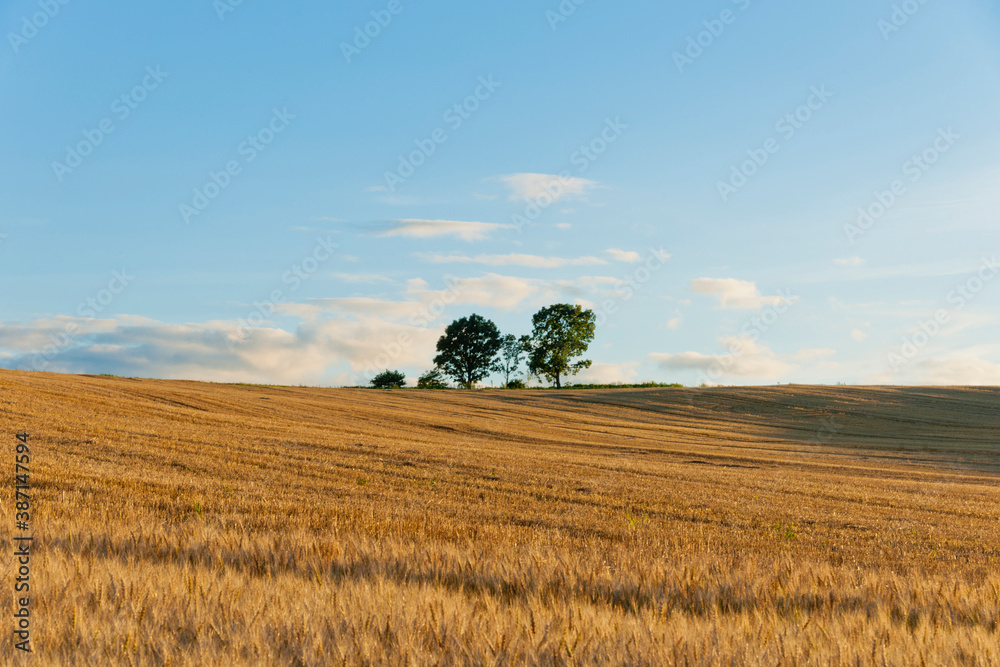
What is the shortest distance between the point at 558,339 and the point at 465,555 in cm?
8330

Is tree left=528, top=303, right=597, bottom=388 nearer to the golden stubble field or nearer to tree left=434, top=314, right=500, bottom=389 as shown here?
tree left=434, top=314, right=500, bottom=389

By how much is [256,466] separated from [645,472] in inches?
391

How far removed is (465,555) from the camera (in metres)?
6.17

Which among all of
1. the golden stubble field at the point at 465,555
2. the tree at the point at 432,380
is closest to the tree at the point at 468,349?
the tree at the point at 432,380

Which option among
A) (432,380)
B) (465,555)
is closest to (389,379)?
(432,380)

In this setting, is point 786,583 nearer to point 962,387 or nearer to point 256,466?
point 256,466

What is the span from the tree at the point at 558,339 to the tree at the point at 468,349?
22.1 ft

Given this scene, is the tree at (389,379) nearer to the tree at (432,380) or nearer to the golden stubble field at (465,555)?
the tree at (432,380)

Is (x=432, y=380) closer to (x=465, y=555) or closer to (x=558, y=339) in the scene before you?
(x=558, y=339)

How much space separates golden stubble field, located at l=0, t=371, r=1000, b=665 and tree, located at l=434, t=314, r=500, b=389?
66.3 metres

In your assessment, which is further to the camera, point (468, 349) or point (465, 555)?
point (468, 349)

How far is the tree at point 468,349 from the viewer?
9319 centimetres

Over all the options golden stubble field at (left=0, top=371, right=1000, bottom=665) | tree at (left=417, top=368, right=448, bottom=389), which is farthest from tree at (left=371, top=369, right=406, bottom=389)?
golden stubble field at (left=0, top=371, right=1000, bottom=665)

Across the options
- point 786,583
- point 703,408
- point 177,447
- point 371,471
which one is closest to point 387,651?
point 786,583
